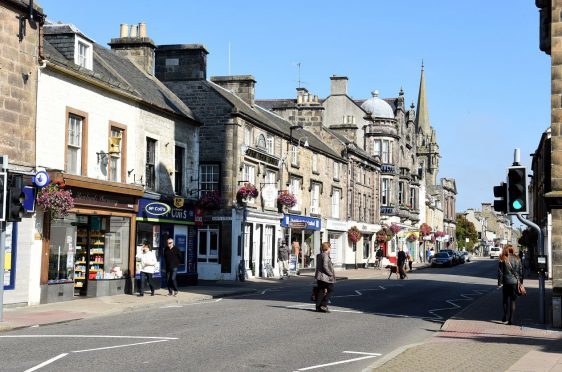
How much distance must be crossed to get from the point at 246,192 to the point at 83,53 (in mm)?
12565

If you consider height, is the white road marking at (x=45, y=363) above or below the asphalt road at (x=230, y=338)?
above

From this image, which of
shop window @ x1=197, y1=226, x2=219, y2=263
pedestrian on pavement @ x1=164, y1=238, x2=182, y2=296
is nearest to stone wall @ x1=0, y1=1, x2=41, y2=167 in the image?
pedestrian on pavement @ x1=164, y1=238, x2=182, y2=296

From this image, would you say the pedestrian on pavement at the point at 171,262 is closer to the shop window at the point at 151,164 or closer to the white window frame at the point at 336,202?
the shop window at the point at 151,164

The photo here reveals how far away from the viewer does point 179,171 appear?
3078 centimetres

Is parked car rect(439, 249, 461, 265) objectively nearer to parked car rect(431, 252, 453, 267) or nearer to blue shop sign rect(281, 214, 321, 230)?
parked car rect(431, 252, 453, 267)

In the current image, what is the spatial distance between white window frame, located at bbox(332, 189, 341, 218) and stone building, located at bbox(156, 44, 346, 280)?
770 centimetres

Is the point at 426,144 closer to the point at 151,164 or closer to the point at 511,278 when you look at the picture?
the point at 151,164

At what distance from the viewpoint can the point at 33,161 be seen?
69.2ft

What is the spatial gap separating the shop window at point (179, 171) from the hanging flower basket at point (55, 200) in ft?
30.5

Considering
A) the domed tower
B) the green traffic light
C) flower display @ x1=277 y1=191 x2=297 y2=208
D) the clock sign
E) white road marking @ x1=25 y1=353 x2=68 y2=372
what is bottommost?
white road marking @ x1=25 y1=353 x2=68 y2=372

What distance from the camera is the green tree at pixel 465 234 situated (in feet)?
430

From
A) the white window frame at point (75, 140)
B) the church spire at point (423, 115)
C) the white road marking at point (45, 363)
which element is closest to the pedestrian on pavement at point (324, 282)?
the white window frame at point (75, 140)

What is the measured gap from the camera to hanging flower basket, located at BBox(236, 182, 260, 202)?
116ft

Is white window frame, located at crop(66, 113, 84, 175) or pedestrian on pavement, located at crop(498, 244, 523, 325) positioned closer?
pedestrian on pavement, located at crop(498, 244, 523, 325)
